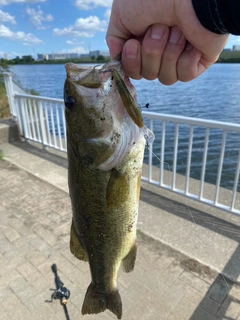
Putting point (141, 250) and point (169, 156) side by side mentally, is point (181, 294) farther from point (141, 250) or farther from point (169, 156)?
point (169, 156)

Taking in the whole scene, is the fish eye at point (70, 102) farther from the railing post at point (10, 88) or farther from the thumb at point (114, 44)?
the railing post at point (10, 88)

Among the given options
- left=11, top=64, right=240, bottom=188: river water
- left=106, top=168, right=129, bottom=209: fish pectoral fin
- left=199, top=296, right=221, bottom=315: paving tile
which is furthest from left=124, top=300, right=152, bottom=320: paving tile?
left=11, top=64, right=240, bottom=188: river water

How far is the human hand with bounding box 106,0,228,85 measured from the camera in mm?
1147

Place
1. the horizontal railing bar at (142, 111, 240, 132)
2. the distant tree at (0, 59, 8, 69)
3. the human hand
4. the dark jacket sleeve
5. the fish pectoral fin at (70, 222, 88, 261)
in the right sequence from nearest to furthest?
the dark jacket sleeve, the human hand, the fish pectoral fin at (70, 222, 88, 261), the horizontal railing bar at (142, 111, 240, 132), the distant tree at (0, 59, 8, 69)

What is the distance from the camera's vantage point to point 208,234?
365cm

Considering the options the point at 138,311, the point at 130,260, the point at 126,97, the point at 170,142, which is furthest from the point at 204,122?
the point at 170,142

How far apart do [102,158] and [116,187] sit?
6.7 inches

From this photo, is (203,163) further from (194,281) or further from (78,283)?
(78,283)

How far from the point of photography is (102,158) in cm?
146

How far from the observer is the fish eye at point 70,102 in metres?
1.44

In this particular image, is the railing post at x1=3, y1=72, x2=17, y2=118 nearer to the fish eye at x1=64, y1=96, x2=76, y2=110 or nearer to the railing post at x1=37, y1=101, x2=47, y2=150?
the railing post at x1=37, y1=101, x2=47, y2=150

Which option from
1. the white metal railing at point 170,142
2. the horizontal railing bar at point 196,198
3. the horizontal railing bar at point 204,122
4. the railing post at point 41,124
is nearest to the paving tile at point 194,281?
the white metal railing at point 170,142

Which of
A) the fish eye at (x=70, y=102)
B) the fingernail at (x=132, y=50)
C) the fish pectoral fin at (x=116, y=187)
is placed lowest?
the fish pectoral fin at (x=116, y=187)

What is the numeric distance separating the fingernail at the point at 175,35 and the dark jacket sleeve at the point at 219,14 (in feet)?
0.52
